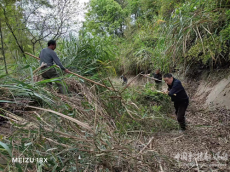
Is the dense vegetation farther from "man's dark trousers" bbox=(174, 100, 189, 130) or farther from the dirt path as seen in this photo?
the dirt path

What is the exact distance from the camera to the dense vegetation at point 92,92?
3.44 feet

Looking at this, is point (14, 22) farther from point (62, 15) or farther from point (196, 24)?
point (196, 24)

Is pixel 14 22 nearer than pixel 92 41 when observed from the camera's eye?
No

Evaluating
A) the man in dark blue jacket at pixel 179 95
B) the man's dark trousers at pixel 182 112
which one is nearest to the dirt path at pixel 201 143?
the man's dark trousers at pixel 182 112

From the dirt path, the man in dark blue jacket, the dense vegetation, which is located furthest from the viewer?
the man in dark blue jacket

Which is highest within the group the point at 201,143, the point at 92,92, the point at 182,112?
the point at 92,92

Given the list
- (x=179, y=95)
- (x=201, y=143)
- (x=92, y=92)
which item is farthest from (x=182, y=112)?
(x=92, y=92)

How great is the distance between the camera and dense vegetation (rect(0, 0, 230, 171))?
105cm

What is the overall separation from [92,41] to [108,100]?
66.2 inches

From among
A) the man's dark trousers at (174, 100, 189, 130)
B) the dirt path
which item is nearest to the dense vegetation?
the man's dark trousers at (174, 100, 189, 130)

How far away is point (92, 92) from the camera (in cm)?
268

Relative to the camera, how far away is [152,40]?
6.47m

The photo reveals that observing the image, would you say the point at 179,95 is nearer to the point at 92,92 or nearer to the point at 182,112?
the point at 182,112

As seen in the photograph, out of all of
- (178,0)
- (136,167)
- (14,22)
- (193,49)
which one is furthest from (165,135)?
(14,22)
